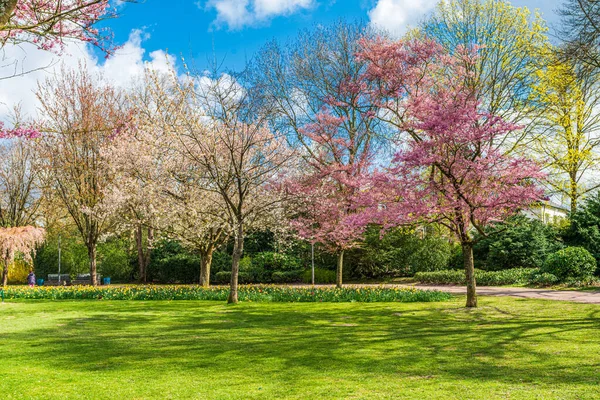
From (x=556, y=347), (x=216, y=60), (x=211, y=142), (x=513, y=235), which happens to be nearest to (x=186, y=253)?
(x=211, y=142)

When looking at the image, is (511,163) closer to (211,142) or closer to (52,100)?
(211,142)

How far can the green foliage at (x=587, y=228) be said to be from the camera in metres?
20.1

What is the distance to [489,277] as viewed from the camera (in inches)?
805

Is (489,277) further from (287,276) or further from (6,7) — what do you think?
A: (6,7)

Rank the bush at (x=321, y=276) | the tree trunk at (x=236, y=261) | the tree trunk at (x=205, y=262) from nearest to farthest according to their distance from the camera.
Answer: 1. the tree trunk at (x=236, y=261)
2. the tree trunk at (x=205, y=262)
3. the bush at (x=321, y=276)

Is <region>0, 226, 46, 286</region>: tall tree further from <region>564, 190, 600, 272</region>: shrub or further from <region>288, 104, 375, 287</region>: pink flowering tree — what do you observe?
<region>564, 190, 600, 272</region>: shrub

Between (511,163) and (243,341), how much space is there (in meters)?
7.73

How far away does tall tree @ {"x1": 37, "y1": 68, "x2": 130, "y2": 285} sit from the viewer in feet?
69.3

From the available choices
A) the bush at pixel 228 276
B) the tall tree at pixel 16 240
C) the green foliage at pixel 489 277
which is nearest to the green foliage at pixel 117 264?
the bush at pixel 228 276

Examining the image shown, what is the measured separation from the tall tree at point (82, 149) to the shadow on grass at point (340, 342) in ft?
30.8

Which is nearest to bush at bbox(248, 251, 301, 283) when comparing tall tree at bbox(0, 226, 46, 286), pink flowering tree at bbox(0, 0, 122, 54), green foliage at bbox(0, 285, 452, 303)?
green foliage at bbox(0, 285, 452, 303)

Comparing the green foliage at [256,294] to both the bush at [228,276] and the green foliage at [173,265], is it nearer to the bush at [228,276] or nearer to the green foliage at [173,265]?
the bush at [228,276]

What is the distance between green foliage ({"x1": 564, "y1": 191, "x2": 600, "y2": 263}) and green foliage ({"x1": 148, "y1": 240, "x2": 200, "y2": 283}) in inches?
753

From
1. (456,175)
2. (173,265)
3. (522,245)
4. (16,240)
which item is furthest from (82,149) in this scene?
(522,245)
